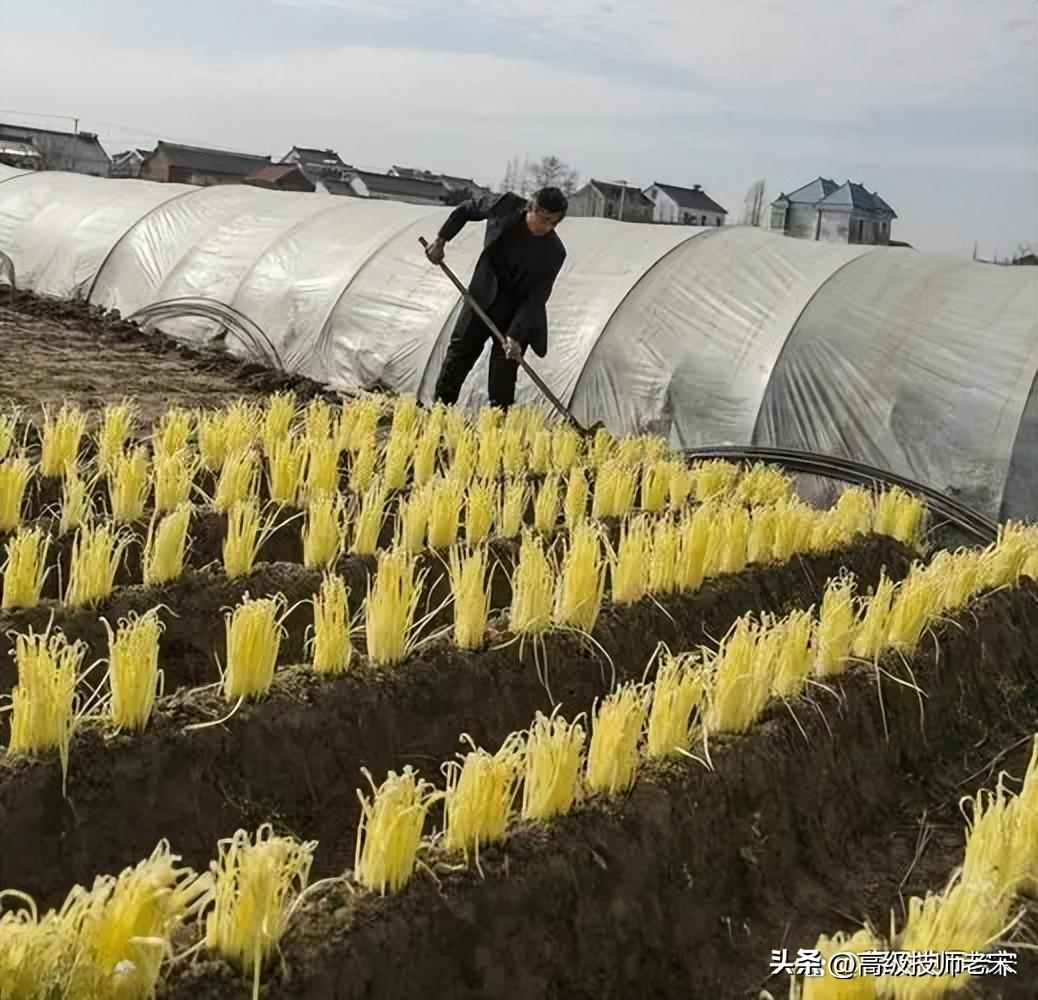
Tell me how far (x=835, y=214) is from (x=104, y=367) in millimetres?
24305

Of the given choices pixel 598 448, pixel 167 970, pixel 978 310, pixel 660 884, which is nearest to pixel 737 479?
pixel 598 448

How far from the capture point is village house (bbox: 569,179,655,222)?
4219 centimetres

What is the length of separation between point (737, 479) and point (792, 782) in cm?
352

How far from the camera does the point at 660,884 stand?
2676mm

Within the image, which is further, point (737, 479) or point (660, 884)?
point (737, 479)

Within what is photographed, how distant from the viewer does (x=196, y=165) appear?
1737 inches

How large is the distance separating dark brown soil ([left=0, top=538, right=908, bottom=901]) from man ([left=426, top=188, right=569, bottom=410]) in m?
3.53

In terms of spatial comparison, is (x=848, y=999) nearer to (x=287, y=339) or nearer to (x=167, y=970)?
(x=167, y=970)

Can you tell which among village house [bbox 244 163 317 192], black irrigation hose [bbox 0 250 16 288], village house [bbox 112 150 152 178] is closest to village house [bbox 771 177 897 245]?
black irrigation hose [bbox 0 250 16 288]

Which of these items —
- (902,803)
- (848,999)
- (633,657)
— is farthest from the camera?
(633,657)

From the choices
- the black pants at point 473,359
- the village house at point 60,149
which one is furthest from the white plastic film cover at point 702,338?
the village house at point 60,149

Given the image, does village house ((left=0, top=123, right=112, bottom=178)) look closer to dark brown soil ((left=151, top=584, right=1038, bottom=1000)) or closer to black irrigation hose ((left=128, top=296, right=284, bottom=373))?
black irrigation hose ((left=128, top=296, right=284, bottom=373))

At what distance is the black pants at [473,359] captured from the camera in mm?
7422

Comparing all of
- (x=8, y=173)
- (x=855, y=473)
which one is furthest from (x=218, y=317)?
(x=8, y=173)
